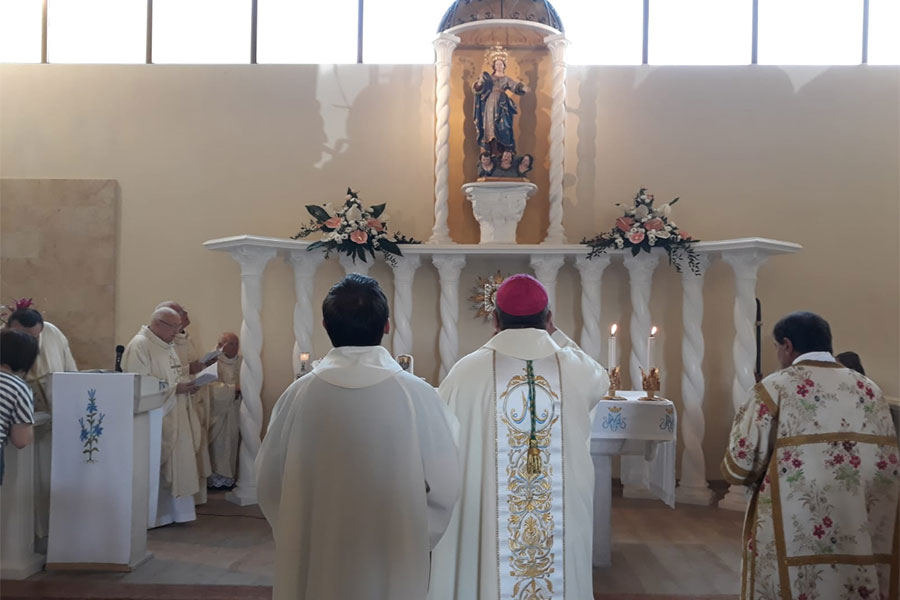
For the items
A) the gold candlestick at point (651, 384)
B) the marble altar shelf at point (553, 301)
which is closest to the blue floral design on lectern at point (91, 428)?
the marble altar shelf at point (553, 301)

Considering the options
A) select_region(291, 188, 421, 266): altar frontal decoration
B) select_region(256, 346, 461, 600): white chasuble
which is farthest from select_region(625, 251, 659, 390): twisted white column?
select_region(256, 346, 461, 600): white chasuble

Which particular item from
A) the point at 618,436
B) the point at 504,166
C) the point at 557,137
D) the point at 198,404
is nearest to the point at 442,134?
the point at 504,166

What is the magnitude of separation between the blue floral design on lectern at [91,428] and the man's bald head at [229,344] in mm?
2754

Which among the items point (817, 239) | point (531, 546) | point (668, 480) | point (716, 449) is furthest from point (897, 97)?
point (531, 546)

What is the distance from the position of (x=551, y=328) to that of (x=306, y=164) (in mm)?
5157

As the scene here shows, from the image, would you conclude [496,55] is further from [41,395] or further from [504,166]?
[41,395]

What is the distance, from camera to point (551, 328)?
12.4 feet

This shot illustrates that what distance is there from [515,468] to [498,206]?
436 cm

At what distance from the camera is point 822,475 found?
3398 millimetres

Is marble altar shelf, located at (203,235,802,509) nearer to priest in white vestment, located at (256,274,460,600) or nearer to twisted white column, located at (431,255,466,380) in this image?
twisted white column, located at (431,255,466,380)

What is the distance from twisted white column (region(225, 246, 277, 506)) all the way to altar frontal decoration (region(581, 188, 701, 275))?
9.90 ft

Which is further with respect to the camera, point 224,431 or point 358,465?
point 224,431

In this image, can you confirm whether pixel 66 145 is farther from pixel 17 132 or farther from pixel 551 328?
pixel 551 328

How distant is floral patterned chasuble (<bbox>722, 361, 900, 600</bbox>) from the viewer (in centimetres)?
339
